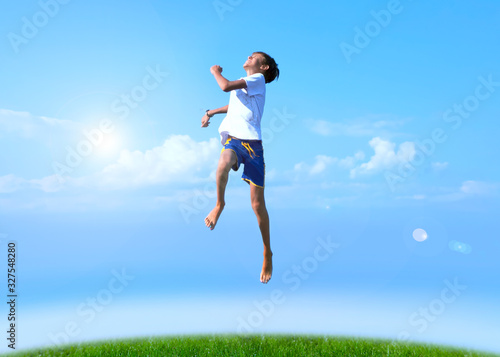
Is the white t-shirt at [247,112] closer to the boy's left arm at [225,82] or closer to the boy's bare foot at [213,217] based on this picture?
the boy's left arm at [225,82]

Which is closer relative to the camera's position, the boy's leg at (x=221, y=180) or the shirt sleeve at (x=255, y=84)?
the boy's leg at (x=221, y=180)

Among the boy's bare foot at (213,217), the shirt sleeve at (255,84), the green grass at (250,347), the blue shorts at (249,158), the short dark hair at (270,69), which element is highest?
the short dark hair at (270,69)

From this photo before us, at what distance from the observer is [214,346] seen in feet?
22.3

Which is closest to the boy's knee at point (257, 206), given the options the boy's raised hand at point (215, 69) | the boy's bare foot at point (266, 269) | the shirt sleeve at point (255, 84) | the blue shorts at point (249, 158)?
the blue shorts at point (249, 158)

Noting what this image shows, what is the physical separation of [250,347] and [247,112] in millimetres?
3275

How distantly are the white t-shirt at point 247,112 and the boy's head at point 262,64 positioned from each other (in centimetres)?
22

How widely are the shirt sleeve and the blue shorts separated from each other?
53 cm

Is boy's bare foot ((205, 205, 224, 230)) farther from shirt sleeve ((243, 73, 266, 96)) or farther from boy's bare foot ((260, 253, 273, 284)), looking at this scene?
shirt sleeve ((243, 73, 266, 96))

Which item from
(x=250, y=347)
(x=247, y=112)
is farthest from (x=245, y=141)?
(x=250, y=347)

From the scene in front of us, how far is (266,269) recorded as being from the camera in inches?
226

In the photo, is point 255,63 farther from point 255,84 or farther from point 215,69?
point 215,69

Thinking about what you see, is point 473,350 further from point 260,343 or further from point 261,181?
point 261,181

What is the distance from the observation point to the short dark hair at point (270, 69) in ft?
18.7

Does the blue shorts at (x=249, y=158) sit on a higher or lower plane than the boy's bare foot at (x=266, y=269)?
higher
